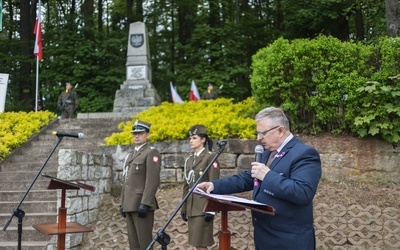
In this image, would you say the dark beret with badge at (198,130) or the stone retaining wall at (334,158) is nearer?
the dark beret with badge at (198,130)

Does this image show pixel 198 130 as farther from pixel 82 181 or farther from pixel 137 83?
pixel 137 83

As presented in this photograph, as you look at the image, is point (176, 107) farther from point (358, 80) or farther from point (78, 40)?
point (78, 40)

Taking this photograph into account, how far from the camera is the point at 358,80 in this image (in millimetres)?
6855

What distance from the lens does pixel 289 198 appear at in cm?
244

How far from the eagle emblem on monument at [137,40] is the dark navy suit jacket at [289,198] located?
42.8 feet

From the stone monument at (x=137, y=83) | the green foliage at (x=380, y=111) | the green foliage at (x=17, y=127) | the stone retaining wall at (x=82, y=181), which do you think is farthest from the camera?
the stone monument at (x=137, y=83)

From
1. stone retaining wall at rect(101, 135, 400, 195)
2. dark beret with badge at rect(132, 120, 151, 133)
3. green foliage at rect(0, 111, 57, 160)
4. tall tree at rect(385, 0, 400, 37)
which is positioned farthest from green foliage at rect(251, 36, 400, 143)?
green foliage at rect(0, 111, 57, 160)

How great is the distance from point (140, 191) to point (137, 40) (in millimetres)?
11091

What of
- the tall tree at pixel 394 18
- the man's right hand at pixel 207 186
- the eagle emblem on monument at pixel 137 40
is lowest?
the man's right hand at pixel 207 186

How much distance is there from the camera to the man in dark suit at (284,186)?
97.3 inches

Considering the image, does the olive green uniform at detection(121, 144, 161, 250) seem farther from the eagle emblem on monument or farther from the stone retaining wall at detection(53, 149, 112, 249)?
the eagle emblem on monument

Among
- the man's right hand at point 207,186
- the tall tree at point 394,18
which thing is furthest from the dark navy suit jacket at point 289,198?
the tall tree at point 394,18

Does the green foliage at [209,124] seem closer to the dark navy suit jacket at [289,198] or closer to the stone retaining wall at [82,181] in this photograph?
the stone retaining wall at [82,181]

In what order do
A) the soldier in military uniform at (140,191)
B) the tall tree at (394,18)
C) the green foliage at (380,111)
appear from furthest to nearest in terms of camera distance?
the tall tree at (394,18)
the green foliage at (380,111)
the soldier in military uniform at (140,191)
